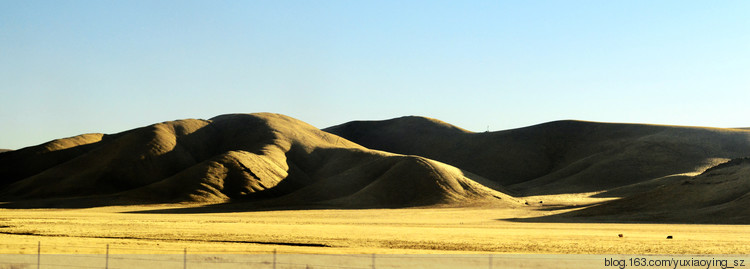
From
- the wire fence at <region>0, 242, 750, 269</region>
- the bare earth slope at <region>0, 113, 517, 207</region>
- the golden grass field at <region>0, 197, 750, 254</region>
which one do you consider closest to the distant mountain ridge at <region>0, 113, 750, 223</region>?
the bare earth slope at <region>0, 113, 517, 207</region>

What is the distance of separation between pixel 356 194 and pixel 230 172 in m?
24.5

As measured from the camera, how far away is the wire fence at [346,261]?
2847 cm

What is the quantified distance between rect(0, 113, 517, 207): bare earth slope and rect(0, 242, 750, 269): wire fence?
7629cm

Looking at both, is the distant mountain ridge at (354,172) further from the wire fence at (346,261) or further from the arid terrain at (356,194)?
the wire fence at (346,261)

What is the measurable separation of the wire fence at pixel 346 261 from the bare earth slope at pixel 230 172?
250 ft

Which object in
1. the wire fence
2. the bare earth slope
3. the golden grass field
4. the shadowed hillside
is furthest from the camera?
the bare earth slope

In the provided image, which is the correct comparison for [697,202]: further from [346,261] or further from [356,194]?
[346,261]

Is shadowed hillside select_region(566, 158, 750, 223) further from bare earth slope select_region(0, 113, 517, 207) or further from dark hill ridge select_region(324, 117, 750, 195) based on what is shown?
dark hill ridge select_region(324, 117, 750, 195)

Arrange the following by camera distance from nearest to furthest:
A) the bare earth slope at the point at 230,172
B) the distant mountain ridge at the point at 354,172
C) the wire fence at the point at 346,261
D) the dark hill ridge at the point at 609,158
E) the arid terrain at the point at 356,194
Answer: the wire fence at the point at 346,261 → the arid terrain at the point at 356,194 → the distant mountain ridge at the point at 354,172 → the bare earth slope at the point at 230,172 → the dark hill ridge at the point at 609,158

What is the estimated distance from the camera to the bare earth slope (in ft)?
376

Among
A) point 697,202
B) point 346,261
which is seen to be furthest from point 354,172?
point 346,261

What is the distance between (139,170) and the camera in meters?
136

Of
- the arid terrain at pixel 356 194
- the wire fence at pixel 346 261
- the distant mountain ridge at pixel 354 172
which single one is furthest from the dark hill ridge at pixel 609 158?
the wire fence at pixel 346 261

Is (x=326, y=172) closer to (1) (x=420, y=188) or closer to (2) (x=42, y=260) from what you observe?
(1) (x=420, y=188)
